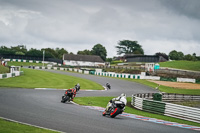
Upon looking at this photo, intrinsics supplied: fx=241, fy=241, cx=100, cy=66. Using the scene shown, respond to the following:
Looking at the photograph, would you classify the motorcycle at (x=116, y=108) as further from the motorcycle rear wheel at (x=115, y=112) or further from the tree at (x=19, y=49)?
the tree at (x=19, y=49)

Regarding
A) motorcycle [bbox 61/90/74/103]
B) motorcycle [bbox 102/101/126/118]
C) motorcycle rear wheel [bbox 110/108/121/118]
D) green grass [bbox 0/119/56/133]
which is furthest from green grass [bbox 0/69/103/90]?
green grass [bbox 0/119/56/133]

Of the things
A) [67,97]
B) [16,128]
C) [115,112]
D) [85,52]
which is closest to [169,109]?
[115,112]

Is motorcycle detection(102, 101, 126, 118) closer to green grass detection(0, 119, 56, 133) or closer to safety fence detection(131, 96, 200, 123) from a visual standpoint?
green grass detection(0, 119, 56, 133)

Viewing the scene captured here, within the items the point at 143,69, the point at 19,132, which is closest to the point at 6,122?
the point at 19,132

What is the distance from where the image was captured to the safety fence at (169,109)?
1754 centimetres

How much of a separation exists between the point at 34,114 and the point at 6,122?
2424 mm

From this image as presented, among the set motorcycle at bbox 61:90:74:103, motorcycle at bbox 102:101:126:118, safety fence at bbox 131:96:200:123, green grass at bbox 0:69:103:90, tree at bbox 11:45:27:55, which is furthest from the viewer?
tree at bbox 11:45:27:55

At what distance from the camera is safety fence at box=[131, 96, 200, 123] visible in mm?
17542

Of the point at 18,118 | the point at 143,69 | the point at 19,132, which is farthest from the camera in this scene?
the point at 143,69

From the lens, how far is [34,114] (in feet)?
42.9

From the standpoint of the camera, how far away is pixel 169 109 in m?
19.2

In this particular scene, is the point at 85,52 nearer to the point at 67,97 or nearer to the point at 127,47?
the point at 127,47

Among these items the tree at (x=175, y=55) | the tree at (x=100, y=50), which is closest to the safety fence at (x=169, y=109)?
the tree at (x=100, y=50)

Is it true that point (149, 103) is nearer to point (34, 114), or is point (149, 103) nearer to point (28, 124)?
point (34, 114)
